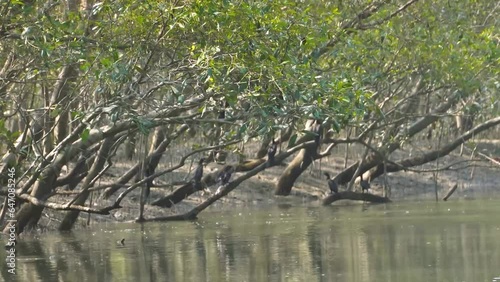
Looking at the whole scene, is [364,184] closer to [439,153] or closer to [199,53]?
[439,153]

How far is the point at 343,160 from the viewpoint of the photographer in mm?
Result: 28516

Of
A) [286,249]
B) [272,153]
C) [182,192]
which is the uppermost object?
[272,153]

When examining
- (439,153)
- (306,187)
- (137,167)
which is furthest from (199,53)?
(306,187)

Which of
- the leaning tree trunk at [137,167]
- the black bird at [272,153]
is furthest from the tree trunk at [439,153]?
the leaning tree trunk at [137,167]

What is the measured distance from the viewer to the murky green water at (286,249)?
12773 mm

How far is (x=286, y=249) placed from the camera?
1527 centimetres

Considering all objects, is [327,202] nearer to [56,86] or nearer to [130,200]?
[130,200]

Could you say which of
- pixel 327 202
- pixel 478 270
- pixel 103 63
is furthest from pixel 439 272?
pixel 327 202

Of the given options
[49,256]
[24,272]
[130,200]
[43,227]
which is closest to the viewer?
[24,272]

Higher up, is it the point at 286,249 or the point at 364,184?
the point at 364,184

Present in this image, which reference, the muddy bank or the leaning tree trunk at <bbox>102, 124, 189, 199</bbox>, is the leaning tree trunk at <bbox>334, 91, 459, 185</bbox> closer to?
the muddy bank

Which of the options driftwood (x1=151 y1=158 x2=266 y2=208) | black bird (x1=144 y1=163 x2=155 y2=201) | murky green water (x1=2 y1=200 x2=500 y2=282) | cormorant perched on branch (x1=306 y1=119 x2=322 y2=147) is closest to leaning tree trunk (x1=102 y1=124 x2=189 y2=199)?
black bird (x1=144 y1=163 x2=155 y2=201)

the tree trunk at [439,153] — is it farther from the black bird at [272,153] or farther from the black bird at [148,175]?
the black bird at [148,175]

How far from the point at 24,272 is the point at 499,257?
5786 millimetres
